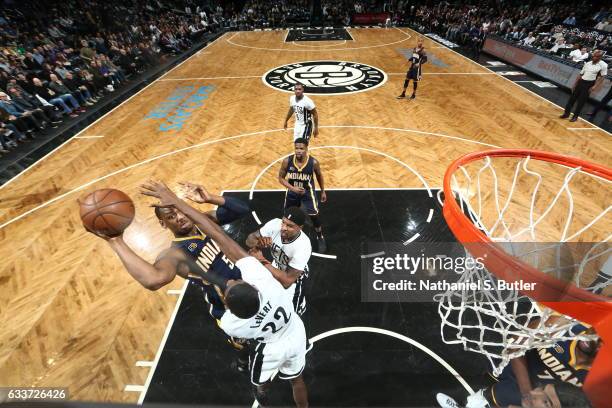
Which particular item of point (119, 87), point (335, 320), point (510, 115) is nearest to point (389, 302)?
point (335, 320)

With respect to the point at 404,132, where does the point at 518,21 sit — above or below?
above

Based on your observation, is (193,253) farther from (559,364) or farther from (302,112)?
(302,112)

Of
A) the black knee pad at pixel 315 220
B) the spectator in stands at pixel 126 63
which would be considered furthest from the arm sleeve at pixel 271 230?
the spectator in stands at pixel 126 63

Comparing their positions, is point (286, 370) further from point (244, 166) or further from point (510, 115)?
point (510, 115)

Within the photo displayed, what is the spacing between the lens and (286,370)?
2900mm

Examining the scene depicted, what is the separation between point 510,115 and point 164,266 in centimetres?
1067

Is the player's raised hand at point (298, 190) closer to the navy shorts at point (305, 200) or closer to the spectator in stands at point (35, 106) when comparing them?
the navy shorts at point (305, 200)

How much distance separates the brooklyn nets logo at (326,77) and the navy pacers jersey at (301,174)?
25.5 ft

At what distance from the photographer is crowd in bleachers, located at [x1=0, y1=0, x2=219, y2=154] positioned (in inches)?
370

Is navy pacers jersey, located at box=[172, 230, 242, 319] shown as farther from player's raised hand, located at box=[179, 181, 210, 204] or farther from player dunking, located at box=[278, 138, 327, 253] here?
player dunking, located at box=[278, 138, 327, 253]

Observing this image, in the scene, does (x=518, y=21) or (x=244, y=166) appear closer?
(x=244, y=166)

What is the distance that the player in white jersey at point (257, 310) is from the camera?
7.73ft

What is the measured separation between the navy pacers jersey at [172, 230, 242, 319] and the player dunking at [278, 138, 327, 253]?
2.00 metres

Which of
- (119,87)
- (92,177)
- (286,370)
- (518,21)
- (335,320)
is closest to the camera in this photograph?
(286,370)
